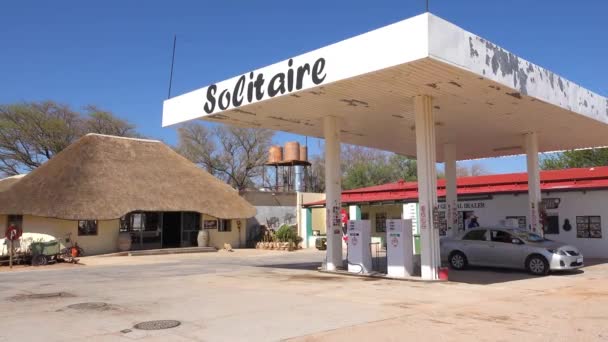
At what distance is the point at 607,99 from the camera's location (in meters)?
20.3

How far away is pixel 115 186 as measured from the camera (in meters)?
31.3

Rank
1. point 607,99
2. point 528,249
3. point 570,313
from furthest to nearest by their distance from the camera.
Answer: point 607,99, point 528,249, point 570,313

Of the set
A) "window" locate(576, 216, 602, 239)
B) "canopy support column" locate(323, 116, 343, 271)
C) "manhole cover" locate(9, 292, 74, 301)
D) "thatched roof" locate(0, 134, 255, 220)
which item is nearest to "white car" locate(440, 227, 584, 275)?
"canopy support column" locate(323, 116, 343, 271)

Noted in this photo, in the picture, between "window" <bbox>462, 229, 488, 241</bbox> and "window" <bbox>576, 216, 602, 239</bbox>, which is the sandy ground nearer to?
"window" <bbox>462, 229, 488, 241</bbox>

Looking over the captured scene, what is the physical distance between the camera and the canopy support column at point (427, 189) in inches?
599

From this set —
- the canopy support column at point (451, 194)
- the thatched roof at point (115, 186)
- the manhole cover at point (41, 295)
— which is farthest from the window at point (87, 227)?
the canopy support column at point (451, 194)

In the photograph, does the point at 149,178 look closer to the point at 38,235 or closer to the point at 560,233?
the point at 38,235

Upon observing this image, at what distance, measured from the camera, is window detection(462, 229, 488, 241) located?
60.0 ft

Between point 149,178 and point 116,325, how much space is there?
25.3 meters

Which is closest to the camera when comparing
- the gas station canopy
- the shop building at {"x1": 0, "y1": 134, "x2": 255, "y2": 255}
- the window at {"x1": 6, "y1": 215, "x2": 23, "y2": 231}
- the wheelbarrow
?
the gas station canopy

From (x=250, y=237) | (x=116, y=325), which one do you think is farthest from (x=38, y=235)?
(x=116, y=325)

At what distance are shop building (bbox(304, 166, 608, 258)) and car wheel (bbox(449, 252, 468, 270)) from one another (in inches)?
139

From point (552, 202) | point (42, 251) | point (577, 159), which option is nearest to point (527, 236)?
point (552, 202)

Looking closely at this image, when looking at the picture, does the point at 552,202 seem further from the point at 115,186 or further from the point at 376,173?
the point at 376,173
